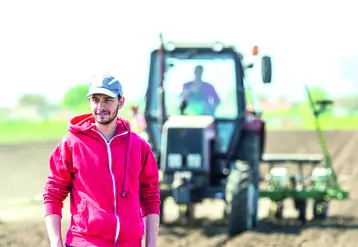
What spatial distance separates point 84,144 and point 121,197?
0.91ft

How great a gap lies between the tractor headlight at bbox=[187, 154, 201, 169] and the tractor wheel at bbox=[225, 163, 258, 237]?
1.47ft

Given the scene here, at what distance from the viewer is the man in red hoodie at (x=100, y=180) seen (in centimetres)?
401

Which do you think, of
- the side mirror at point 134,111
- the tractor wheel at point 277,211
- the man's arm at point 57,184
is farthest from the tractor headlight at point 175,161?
the man's arm at point 57,184

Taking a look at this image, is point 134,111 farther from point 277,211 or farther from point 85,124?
point 85,124

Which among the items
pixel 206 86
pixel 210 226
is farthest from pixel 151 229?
pixel 210 226

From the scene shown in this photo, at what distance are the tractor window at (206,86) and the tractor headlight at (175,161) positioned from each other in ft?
2.29

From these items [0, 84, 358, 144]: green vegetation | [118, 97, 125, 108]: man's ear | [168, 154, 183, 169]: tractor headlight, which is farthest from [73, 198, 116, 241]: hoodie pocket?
[0, 84, 358, 144]: green vegetation

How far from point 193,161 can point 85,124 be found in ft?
23.1

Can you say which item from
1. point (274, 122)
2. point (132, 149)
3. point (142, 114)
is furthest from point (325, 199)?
point (274, 122)

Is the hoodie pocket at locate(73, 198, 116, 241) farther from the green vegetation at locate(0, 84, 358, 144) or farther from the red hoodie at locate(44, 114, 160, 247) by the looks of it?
the green vegetation at locate(0, 84, 358, 144)

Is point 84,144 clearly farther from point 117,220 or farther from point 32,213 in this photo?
point 32,213

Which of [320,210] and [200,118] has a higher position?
[200,118]

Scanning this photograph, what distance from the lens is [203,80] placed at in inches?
448

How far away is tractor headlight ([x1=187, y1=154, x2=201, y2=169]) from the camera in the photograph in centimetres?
1112
